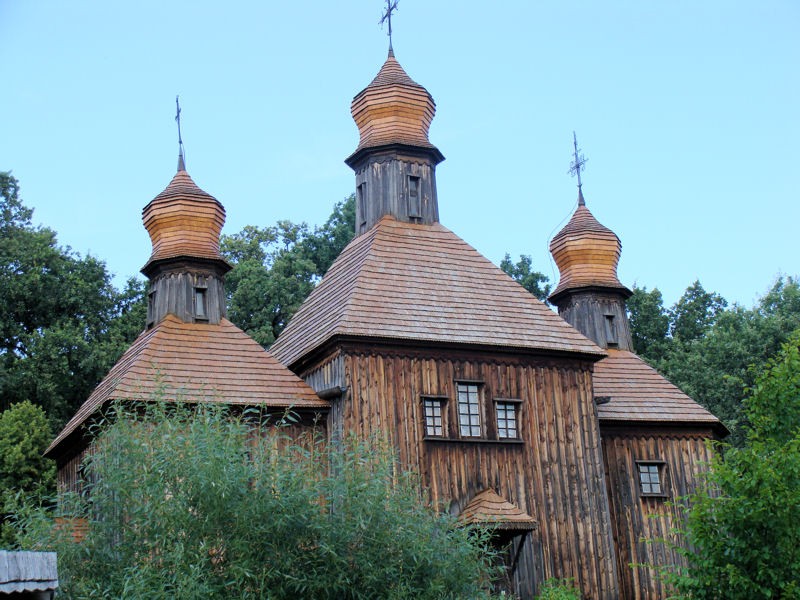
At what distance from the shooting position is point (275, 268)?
132 ft

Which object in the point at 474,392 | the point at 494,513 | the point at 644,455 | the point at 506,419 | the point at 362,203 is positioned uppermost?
the point at 362,203

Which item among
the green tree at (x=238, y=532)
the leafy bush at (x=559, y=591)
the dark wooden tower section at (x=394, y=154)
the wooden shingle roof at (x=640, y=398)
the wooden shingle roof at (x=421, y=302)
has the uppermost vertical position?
the dark wooden tower section at (x=394, y=154)

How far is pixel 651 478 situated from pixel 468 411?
18.1ft

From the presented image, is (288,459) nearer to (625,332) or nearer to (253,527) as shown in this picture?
(253,527)

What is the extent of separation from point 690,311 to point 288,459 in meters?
32.9

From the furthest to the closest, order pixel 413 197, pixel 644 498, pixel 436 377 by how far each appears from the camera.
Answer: pixel 413 197 < pixel 644 498 < pixel 436 377

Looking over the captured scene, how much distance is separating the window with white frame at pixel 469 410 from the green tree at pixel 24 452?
43.0ft

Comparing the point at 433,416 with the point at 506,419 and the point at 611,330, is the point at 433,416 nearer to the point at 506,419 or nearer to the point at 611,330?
the point at 506,419

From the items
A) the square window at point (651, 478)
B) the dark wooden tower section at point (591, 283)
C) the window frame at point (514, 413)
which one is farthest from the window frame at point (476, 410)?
the dark wooden tower section at point (591, 283)

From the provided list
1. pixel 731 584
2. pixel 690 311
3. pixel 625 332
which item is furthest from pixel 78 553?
pixel 690 311

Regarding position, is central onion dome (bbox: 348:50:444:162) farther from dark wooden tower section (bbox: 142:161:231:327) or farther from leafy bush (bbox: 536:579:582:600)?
leafy bush (bbox: 536:579:582:600)

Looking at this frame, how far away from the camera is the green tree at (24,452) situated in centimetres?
3086

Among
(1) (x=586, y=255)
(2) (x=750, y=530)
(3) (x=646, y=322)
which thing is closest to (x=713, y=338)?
(3) (x=646, y=322)

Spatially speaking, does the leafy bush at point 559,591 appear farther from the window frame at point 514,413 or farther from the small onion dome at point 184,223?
the small onion dome at point 184,223
